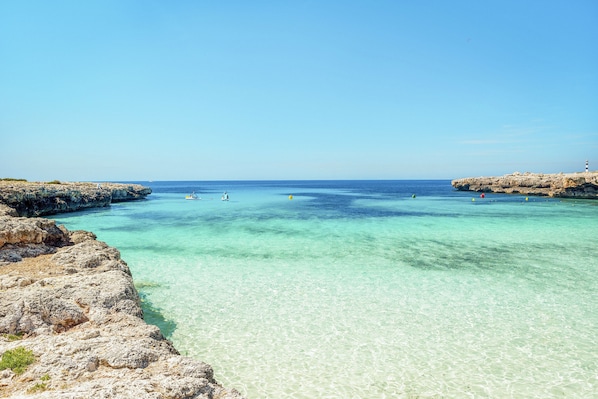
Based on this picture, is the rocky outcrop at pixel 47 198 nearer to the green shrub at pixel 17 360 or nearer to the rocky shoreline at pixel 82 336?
the rocky shoreline at pixel 82 336

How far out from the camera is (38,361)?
15.3 feet

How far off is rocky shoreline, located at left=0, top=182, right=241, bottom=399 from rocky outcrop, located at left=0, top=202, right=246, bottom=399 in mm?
→ 11

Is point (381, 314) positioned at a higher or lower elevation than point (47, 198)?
lower

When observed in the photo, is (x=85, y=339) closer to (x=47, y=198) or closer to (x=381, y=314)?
(x=381, y=314)

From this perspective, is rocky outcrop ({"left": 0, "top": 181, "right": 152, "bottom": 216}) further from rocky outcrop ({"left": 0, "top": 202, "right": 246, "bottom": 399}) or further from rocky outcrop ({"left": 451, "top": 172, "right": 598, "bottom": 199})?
rocky outcrop ({"left": 451, "top": 172, "right": 598, "bottom": 199})

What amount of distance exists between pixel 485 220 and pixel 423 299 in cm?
2484

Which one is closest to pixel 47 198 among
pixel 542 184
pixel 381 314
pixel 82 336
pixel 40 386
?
pixel 82 336

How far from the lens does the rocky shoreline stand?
416 centimetres

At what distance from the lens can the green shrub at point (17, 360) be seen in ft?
14.8

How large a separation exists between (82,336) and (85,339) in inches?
4.0

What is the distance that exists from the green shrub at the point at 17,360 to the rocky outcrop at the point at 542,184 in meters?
77.5

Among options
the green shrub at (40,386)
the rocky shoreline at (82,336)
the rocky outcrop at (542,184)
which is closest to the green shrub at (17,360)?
the rocky shoreline at (82,336)

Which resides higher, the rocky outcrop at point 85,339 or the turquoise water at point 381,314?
the rocky outcrop at point 85,339

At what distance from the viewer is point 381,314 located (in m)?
10.1
